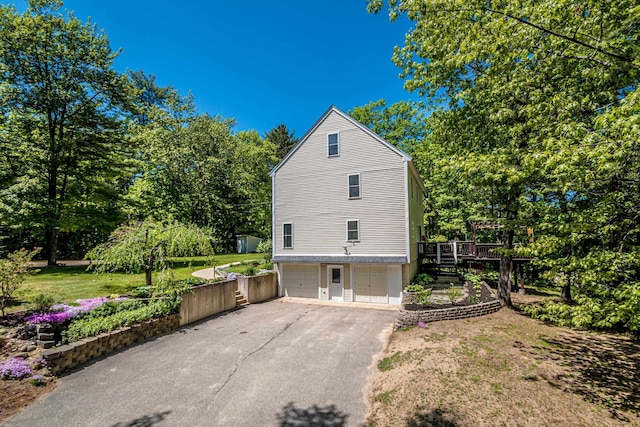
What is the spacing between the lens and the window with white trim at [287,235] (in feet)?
57.7

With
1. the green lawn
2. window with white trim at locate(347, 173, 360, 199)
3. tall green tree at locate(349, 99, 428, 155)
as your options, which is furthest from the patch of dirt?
tall green tree at locate(349, 99, 428, 155)

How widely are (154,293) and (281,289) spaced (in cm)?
787

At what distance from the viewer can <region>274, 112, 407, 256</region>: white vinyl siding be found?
15.2 meters

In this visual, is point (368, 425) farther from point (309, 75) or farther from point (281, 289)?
point (309, 75)

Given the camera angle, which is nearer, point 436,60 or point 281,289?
point 436,60

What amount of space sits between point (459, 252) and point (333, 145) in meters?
10.5

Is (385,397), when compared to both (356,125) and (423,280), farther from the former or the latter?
(356,125)

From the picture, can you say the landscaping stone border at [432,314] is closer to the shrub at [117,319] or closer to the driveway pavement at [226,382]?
the driveway pavement at [226,382]

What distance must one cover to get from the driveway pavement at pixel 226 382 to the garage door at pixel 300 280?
5.68m

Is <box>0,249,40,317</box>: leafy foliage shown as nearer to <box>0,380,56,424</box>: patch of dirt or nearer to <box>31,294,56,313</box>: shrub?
<box>31,294,56,313</box>: shrub

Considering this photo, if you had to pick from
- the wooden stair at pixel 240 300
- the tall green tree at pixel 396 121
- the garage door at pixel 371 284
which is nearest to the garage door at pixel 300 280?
the garage door at pixel 371 284

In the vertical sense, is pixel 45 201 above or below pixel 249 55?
below

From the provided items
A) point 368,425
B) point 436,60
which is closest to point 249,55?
point 436,60

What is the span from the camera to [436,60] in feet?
40.4
